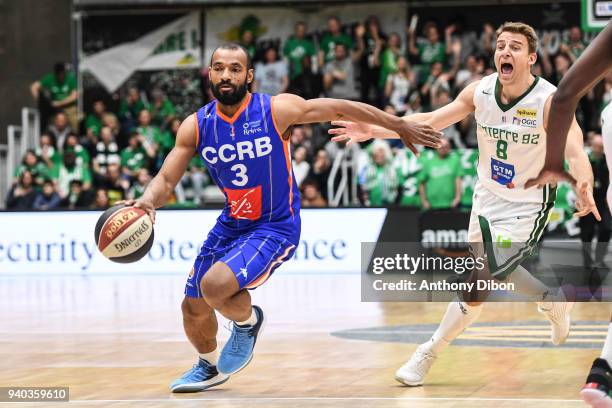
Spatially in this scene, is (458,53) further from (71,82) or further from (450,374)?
(450,374)

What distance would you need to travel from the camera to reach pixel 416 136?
6914 mm

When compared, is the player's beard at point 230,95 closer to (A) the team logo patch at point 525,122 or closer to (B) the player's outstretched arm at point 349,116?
(B) the player's outstretched arm at point 349,116

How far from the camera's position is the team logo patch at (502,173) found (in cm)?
756

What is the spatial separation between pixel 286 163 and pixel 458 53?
1383cm

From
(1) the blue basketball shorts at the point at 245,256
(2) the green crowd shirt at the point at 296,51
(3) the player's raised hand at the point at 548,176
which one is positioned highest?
(2) the green crowd shirt at the point at 296,51

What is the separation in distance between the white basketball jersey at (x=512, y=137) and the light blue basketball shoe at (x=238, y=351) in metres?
1.95

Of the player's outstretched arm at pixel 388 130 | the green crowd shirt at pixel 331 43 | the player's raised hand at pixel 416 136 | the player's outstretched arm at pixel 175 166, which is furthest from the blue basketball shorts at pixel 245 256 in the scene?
the green crowd shirt at pixel 331 43

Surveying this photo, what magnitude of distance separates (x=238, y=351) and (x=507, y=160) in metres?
2.20

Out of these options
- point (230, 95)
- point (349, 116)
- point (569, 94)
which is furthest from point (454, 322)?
point (569, 94)

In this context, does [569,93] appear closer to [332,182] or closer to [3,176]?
[332,182]

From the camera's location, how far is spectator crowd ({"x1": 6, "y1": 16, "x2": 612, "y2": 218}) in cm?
1811

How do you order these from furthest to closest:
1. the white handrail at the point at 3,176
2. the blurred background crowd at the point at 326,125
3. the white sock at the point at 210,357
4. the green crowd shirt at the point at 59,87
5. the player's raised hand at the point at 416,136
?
the white handrail at the point at 3,176
the green crowd shirt at the point at 59,87
the blurred background crowd at the point at 326,125
the white sock at the point at 210,357
the player's raised hand at the point at 416,136

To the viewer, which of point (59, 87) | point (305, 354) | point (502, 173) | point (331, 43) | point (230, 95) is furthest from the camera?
point (59, 87)

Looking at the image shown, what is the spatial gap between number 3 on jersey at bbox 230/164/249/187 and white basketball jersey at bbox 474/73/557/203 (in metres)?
1.70
